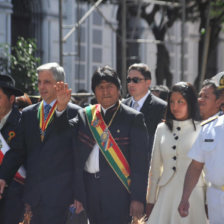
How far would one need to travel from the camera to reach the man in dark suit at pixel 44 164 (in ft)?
20.8

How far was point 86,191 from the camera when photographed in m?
6.23

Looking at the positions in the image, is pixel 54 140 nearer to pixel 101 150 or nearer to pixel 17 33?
pixel 101 150

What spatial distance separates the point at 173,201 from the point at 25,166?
4.25 feet

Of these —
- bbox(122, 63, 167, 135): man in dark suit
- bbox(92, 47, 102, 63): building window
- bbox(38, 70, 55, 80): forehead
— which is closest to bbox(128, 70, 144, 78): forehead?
bbox(122, 63, 167, 135): man in dark suit

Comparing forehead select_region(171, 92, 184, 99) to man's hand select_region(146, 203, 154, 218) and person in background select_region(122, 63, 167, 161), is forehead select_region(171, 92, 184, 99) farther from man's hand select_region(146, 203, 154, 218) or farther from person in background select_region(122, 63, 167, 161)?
person in background select_region(122, 63, 167, 161)

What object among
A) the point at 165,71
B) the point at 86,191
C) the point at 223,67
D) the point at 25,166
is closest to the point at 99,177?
the point at 86,191

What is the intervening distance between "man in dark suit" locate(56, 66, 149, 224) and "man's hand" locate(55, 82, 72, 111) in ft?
0.97

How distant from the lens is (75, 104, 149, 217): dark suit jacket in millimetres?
6102

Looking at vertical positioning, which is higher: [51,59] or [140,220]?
[51,59]

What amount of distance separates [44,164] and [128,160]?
2.26 feet

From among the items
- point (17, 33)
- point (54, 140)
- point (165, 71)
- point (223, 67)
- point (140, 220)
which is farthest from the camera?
point (223, 67)

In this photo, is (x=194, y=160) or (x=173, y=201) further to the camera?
(x=173, y=201)

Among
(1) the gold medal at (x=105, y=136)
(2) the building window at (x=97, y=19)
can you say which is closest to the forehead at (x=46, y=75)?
(1) the gold medal at (x=105, y=136)

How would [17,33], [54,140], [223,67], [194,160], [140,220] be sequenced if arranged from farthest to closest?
1. [223,67]
2. [17,33]
3. [54,140]
4. [140,220]
5. [194,160]
